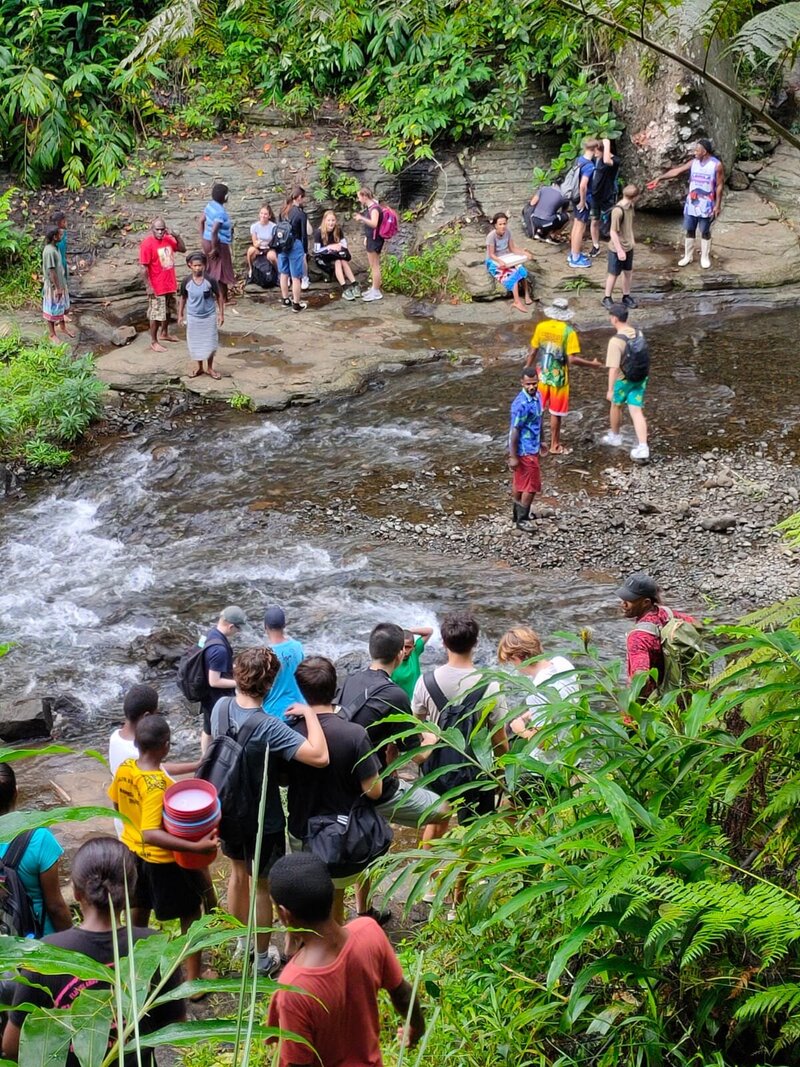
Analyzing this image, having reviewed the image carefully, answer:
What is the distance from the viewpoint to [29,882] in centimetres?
440

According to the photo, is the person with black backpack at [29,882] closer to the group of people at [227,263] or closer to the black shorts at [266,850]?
the black shorts at [266,850]

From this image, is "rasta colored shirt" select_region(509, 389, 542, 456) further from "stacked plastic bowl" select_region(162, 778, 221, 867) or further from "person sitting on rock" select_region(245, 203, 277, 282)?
"person sitting on rock" select_region(245, 203, 277, 282)

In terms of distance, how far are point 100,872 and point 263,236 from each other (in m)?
13.4

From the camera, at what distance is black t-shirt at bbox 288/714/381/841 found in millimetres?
4836

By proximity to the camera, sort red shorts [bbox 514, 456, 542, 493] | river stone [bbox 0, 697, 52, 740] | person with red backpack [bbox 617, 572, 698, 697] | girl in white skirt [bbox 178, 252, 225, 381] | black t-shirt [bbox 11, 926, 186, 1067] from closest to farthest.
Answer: black t-shirt [bbox 11, 926, 186, 1067]
person with red backpack [bbox 617, 572, 698, 697]
river stone [bbox 0, 697, 52, 740]
red shorts [bbox 514, 456, 542, 493]
girl in white skirt [bbox 178, 252, 225, 381]

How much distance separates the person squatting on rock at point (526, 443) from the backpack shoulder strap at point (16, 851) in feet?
20.7

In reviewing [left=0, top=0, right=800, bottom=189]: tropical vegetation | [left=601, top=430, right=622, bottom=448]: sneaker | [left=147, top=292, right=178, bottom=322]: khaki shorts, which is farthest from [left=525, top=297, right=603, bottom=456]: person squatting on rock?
[left=0, top=0, right=800, bottom=189]: tropical vegetation

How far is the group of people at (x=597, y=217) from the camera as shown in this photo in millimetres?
14945

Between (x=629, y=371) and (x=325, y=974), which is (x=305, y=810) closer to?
(x=325, y=974)

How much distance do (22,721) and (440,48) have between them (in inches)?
529

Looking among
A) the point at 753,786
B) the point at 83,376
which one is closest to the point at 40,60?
the point at 83,376

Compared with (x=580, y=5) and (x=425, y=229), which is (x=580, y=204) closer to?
(x=425, y=229)

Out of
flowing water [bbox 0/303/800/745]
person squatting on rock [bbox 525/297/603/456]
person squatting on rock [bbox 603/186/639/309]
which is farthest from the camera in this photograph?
person squatting on rock [bbox 603/186/639/309]

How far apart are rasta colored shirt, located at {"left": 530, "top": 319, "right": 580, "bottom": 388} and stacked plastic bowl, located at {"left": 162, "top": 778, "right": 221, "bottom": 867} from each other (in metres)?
7.06
